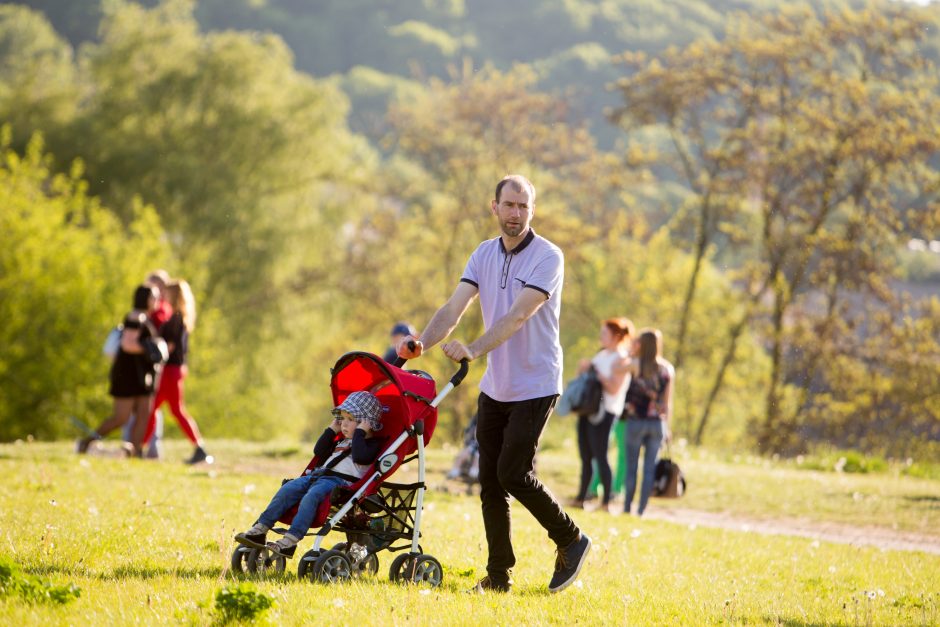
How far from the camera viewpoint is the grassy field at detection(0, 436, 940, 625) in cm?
586

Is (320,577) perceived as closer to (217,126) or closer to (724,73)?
(724,73)

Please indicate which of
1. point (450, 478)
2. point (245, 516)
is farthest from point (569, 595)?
point (450, 478)

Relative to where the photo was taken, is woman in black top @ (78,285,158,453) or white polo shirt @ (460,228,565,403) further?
woman in black top @ (78,285,158,453)

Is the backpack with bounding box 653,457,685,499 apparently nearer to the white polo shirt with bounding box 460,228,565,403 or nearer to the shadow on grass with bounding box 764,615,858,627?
the shadow on grass with bounding box 764,615,858,627

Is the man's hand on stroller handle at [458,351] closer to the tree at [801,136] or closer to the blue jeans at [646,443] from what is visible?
the blue jeans at [646,443]

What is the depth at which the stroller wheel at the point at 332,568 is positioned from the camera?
22.0 ft

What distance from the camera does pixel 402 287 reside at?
42.4m

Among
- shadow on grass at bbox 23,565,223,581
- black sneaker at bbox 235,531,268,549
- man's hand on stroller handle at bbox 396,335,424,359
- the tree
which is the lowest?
shadow on grass at bbox 23,565,223,581

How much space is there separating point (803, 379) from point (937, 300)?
5136 millimetres

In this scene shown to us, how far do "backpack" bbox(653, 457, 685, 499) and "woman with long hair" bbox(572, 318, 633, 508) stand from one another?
668mm

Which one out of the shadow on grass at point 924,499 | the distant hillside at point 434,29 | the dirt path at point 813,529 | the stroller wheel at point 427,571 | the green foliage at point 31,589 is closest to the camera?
the green foliage at point 31,589

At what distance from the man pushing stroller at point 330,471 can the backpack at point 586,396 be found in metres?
6.04

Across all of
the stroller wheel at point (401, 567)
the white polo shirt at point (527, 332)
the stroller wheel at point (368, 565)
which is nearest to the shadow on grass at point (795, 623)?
the white polo shirt at point (527, 332)

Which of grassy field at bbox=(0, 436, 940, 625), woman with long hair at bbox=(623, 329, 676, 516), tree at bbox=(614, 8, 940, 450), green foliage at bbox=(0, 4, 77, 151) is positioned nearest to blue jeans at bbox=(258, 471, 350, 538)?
grassy field at bbox=(0, 436, 940, 625)
